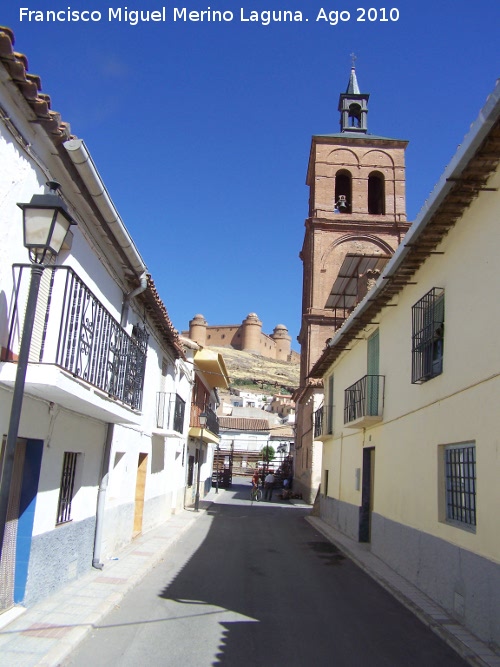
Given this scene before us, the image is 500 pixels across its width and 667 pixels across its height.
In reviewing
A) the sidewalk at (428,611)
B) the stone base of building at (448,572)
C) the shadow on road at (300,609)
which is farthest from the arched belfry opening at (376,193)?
the stone base of building at (448,572)

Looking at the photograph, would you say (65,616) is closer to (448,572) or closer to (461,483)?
(448,572)

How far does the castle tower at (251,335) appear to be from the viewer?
117019mm

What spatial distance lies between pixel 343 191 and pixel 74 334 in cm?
2826

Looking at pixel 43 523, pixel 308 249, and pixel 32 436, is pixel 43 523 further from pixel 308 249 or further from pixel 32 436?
pixel 308 249

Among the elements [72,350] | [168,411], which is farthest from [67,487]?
[168,411]

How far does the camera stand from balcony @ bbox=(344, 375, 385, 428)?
12.0 metres

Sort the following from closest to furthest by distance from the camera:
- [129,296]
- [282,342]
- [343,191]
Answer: [129,296] < [343,191] < [282,342]

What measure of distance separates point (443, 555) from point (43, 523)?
202 inches

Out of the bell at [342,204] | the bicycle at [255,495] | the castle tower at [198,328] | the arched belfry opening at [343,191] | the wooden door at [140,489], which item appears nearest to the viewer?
the wooden door at [140,489]

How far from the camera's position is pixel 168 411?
14.4 metres

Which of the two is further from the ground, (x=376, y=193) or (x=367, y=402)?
(x=376, y=193)

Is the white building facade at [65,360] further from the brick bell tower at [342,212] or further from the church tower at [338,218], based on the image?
the brick bell tower at [342,212]

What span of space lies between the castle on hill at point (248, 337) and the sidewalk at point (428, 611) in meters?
101

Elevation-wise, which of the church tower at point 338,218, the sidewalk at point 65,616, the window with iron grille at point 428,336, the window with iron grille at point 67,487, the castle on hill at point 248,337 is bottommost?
the sidewalk at point 65,616
